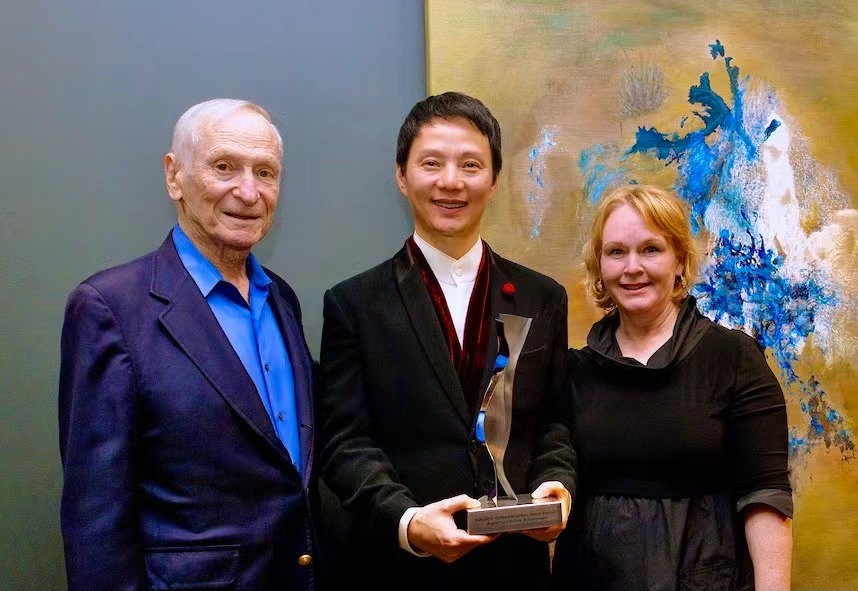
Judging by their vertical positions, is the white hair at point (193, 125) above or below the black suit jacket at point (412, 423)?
above

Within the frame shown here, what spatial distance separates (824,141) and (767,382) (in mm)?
996

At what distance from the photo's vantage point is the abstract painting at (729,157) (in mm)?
2188

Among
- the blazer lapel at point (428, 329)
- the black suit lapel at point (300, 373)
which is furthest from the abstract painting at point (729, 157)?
the black suit lapel at point (300, 373)

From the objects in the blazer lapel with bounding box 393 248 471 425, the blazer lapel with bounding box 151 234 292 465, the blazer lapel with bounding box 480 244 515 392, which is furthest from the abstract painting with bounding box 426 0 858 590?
the blazer lapel with bounding box 151 234 292 465

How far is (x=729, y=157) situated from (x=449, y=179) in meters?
1.01

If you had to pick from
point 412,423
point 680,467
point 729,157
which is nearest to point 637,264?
point 680,467

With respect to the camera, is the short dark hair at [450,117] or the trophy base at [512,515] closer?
the trophy base at [512,515]

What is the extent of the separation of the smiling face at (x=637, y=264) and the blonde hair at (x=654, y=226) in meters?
0.01

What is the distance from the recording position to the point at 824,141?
7.72 ft

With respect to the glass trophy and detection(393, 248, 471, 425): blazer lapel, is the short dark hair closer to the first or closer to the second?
detection(393, 248, 471, 425): blazer lapel

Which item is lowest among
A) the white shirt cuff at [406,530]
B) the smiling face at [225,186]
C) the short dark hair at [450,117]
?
the white shirt cuff at [406,530]

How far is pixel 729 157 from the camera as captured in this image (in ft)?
7.49

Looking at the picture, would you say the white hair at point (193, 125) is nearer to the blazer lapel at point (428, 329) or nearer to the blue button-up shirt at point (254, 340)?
the blue button-up shirt at point (254, 340)

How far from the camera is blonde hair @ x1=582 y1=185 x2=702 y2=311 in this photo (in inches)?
68.7
